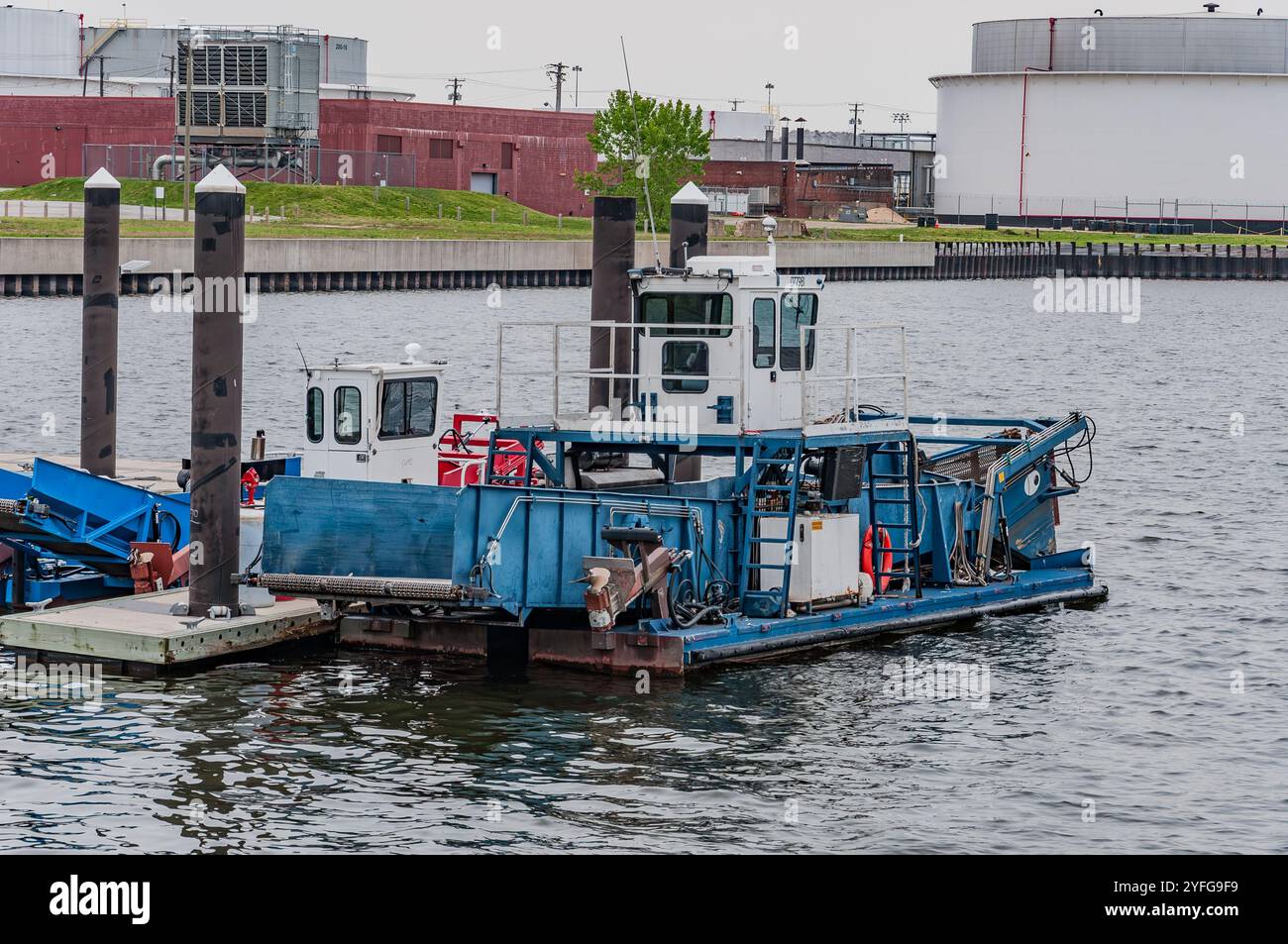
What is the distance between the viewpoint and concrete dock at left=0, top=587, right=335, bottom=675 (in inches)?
901

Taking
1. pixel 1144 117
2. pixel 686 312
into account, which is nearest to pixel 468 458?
pixel 686 312

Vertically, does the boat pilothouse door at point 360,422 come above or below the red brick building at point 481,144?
below

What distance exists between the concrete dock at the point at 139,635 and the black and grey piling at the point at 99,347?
5.21 m

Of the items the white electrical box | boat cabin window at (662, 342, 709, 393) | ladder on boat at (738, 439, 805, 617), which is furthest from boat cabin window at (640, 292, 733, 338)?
the white electrical box

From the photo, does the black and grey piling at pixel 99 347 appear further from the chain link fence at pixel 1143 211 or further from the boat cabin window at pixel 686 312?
the chain link fence at pixel 1143 211

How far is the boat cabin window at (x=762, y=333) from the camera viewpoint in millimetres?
25422

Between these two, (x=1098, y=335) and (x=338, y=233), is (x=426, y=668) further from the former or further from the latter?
(x=1098, y=335)

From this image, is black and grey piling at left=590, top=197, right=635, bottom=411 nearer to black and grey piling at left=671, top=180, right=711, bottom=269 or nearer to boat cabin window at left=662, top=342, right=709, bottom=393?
black and grey piling at left=671, top=180, right=711, bottom=269

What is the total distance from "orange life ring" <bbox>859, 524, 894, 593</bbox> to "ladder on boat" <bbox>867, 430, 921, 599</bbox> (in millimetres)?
20

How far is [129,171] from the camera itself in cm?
10988

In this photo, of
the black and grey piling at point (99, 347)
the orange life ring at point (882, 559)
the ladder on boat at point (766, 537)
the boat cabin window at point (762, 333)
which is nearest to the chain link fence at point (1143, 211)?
the orange life ring at point (882, 559)
